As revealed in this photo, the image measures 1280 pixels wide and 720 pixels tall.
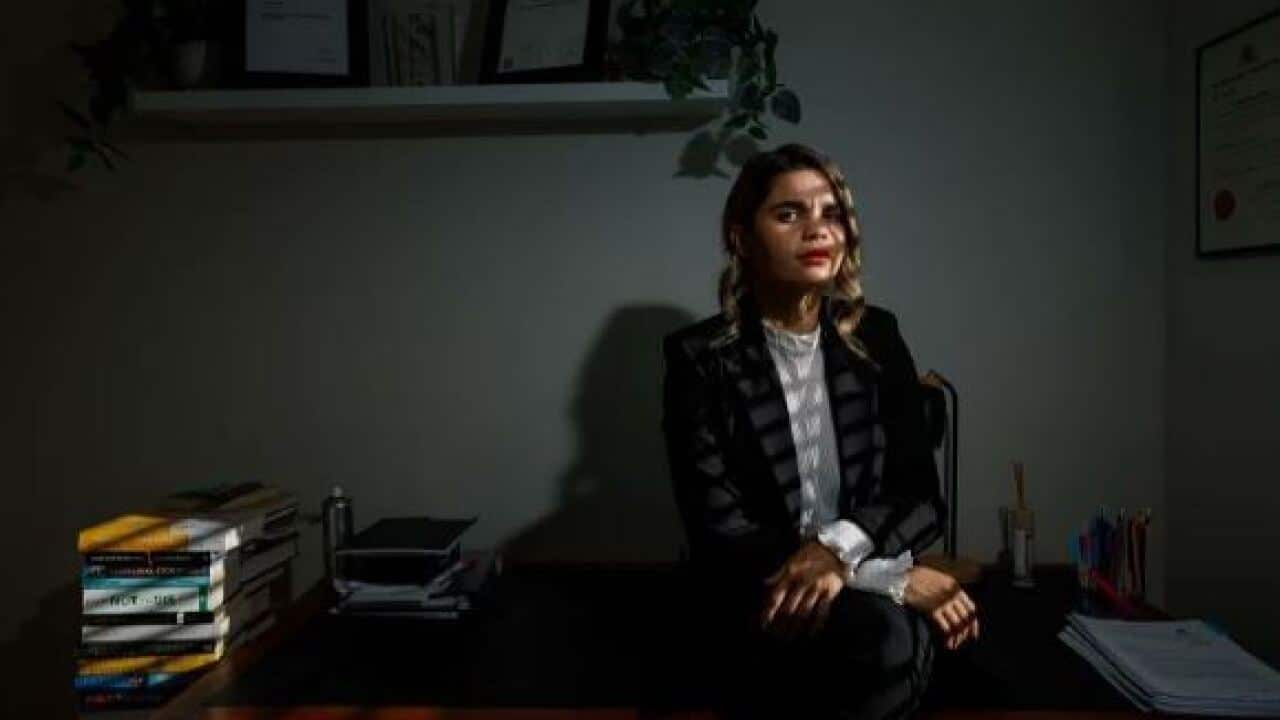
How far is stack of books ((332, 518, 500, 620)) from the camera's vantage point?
1.55 m

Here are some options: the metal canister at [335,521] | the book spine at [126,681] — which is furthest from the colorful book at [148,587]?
the metal canister at [335,521]

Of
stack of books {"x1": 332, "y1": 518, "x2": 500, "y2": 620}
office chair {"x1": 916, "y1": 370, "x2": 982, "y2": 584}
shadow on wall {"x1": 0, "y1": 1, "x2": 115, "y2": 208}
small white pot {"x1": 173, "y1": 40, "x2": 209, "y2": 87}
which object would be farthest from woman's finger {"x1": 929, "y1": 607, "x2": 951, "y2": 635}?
shadow on wall {"x1": 0, "y1": 1, "x2": 115, "y2": 208}

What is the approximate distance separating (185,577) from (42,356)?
0.74 meters

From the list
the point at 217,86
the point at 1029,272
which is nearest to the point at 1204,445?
the point at 1029,272

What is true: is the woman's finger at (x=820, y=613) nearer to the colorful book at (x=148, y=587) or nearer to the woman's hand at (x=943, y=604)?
the woman's hand at (x=943, y=604)

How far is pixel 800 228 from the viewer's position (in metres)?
1.44

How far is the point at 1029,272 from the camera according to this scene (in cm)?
186

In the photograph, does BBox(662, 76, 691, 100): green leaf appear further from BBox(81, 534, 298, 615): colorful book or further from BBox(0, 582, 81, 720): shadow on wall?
BBox(0, 582, 81, 720): shadow on wall

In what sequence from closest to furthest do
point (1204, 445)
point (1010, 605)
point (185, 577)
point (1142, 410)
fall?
point (185, 577), point (1010, 605), point (1204, 445), point (1142, 410)

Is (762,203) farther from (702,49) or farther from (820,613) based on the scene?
(820,613)

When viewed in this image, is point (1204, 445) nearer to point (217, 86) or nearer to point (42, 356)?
point (217, 86)

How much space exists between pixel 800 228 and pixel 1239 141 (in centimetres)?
84

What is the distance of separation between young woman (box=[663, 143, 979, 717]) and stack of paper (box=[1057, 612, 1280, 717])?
0.21 m

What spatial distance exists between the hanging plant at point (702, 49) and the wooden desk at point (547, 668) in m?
0.92
